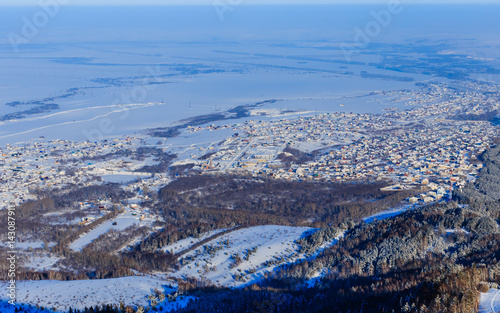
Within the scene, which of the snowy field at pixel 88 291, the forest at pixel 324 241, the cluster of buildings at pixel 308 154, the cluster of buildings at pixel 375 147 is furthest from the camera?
the cluster of buildings at pixel 375 147

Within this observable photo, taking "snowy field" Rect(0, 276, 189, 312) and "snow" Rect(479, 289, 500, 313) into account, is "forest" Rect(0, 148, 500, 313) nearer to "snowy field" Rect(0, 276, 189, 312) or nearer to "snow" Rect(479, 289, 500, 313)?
"snow" Rect(479, 289, 500, 313)

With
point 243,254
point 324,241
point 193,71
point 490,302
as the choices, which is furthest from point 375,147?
point 193,71

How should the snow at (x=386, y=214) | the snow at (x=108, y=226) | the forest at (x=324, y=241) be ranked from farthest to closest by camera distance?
the snow at (x=386, y=214)
the snow at (x=108, y=226)
the forest at (x=324, y=241)

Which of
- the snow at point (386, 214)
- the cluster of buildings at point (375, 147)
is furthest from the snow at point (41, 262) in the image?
the cluster of buildings at point (375, 147)

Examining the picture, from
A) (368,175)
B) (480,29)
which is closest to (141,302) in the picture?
(368,175)

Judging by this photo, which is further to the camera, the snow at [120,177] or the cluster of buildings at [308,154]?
the snow at [120,177]

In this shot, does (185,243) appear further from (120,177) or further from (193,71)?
(193,71)

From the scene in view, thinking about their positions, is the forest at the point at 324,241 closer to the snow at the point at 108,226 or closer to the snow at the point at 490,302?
the snow at the point at 490,302
